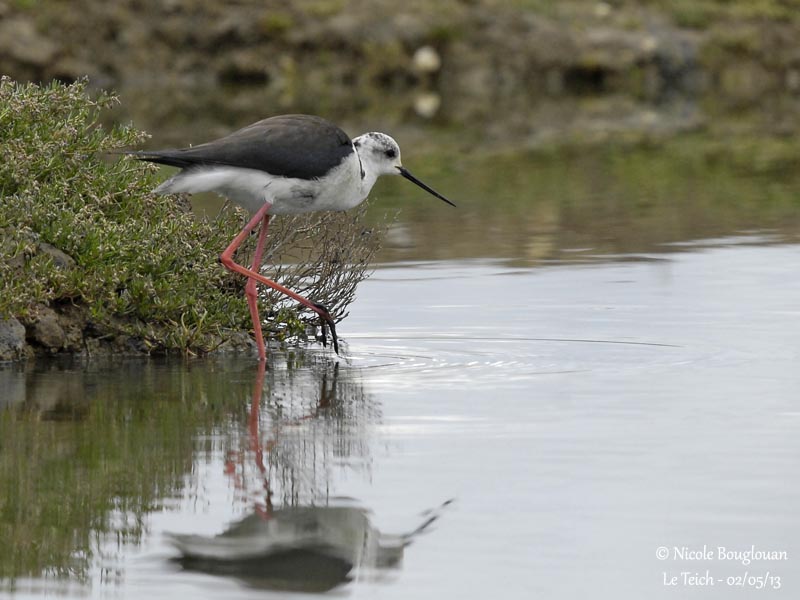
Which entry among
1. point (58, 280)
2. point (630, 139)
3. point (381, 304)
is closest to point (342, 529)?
point (58, 280)

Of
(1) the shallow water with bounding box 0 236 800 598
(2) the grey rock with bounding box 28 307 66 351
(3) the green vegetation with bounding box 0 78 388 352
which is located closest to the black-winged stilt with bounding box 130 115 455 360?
(3) the green vegetation with bounding box 0 78 388 352

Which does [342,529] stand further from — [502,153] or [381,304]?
[502,153]

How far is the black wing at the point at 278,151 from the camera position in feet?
31.5

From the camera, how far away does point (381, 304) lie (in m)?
12.0

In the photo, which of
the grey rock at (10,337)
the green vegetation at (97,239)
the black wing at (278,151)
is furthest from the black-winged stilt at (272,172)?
the grey rock at (10,337)

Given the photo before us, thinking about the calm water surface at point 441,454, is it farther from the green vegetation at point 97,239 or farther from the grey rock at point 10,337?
the green vegetation at point 97,239

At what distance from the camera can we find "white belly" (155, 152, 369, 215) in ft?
31.6

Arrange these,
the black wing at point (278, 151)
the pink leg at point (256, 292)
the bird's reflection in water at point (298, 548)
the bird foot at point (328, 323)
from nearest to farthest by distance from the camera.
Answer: the bird's reflection in water at point (298, 548), the black wing at point (278, 151), the pink leg at point (256, 292), the bird foot at point (328, 323)

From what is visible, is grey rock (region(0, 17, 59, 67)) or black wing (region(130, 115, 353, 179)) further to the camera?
grey rock (region(0, 17, 59, 67))

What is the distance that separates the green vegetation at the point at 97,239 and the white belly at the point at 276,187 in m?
0.43

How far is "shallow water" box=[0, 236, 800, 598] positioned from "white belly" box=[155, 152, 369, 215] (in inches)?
37.8

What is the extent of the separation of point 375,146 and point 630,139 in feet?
53.7

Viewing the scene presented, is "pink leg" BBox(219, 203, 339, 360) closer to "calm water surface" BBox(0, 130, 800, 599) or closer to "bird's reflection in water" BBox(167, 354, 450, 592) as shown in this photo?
"calm water surface" BBox(0, 130, 800, 599)

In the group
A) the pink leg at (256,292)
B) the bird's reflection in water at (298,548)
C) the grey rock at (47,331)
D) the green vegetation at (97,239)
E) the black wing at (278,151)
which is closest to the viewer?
the bird's reflection in water at (298,548)
